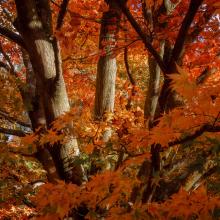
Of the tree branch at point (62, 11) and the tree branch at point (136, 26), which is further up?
the tree branch at point (62, 11)

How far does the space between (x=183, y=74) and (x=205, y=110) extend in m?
0.37

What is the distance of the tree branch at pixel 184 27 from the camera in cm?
241

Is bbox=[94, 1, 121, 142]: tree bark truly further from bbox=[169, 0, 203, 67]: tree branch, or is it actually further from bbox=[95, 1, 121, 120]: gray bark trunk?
bbox=[169, 0, 203, 67]: tree branch

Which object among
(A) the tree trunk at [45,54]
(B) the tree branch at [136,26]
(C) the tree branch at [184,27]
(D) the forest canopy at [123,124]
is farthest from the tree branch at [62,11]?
(C) the tree branch at [184,27]

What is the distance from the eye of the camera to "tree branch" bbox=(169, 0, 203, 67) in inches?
94.9

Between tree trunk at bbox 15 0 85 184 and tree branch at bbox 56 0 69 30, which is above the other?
tree branch at bbox 56 0 69 30

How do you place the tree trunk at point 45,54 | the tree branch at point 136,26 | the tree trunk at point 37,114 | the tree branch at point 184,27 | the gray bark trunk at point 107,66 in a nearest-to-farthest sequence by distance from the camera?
the tree branch at point 184,27
the tree branch at point 136,26
the tree trunk at point 45,54
the gray bark trunk at point 107,66
the tree trunk at point 37,114

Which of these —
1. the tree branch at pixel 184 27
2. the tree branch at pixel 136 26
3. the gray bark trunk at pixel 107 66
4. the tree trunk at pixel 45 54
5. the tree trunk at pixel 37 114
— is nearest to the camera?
the tree branch at pixel 184 27

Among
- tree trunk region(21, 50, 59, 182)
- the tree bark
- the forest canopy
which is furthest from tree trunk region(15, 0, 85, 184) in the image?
tree trunk region(21, 50, 59, 182)

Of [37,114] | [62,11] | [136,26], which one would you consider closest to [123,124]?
[37,114]

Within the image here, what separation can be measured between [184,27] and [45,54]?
1.85m

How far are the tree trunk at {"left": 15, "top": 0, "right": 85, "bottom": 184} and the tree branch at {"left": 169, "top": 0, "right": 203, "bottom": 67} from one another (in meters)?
1.61

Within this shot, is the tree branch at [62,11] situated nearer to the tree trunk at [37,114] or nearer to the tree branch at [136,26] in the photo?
the tree branch at [136,26]

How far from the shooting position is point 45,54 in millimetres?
3830
